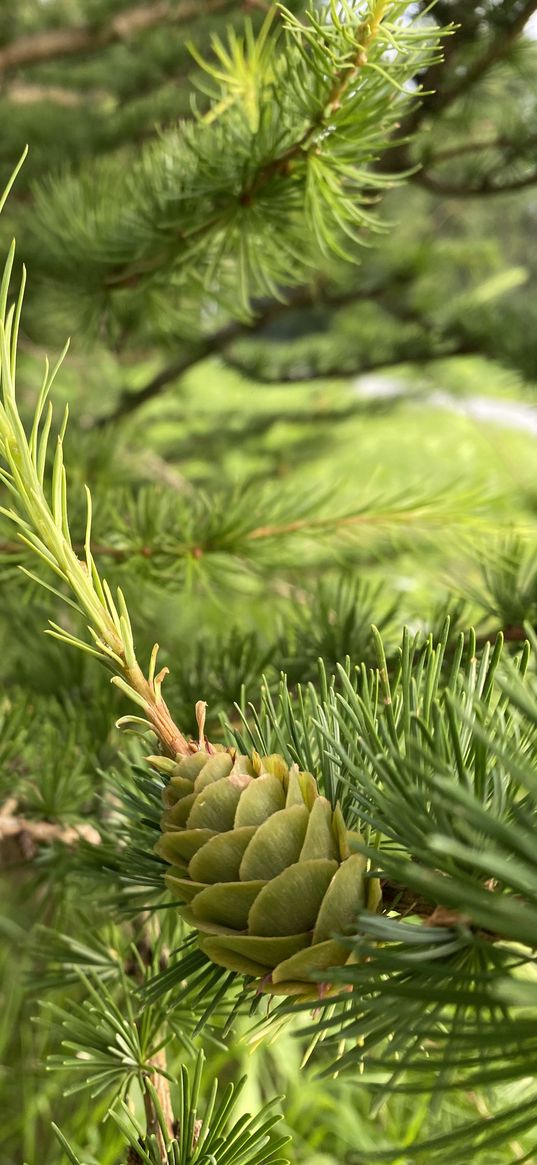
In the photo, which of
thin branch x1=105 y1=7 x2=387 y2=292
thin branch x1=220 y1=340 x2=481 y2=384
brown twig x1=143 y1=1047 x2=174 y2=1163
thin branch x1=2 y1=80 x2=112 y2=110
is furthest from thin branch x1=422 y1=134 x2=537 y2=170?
brown twig x1=143 y1=1047 x2=174 y2=1163

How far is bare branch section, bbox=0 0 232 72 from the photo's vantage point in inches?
23.0

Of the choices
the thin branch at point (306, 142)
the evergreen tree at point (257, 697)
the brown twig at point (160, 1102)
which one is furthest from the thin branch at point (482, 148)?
the brown twig at point (160, 1102)

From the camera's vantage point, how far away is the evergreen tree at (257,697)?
0.43 ft

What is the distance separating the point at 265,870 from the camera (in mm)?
141

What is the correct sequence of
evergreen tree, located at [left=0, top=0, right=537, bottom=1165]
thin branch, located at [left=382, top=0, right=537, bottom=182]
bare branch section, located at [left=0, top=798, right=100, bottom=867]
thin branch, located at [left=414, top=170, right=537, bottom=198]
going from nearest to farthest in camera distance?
evergreen tree, located at [left=0, top=0, right=537, bottom=1165] → bare branch section, located at [left=0, top=798, right=100, bottom=867] → thin branch, located at [left=382, top=0, right=537, bottom=182] → thin branch, located at [left=414, top=170, right=537, bottom=198]

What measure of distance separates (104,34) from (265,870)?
0.65m

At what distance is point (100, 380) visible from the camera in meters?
1.32

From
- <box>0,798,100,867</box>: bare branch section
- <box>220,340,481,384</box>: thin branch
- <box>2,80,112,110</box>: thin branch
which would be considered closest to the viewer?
<box>0,798,100,867</box>: bare branch section

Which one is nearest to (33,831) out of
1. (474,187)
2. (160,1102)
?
(160,1102)

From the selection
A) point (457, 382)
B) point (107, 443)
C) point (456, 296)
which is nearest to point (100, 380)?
point (457, 382)

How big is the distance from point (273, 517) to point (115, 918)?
0.18m

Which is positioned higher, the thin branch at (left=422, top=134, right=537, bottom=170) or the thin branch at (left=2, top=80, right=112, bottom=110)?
the thin branch at (left=2, top=80, right=112, bottom=110)

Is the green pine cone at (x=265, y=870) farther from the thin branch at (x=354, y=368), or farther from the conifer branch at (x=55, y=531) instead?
the thin branch at (x=354, y=368)

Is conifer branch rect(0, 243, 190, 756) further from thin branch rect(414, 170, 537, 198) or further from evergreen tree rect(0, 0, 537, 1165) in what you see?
thin branch rect(414, 170, 537, 198)
